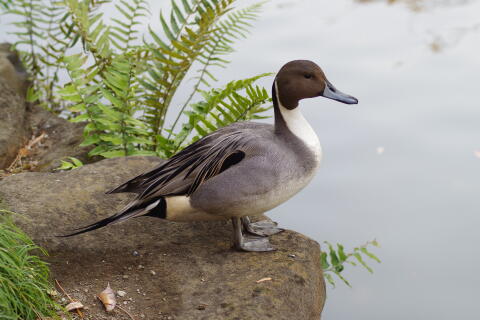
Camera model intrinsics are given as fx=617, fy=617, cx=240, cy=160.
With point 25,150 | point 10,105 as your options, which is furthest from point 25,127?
point 25,150

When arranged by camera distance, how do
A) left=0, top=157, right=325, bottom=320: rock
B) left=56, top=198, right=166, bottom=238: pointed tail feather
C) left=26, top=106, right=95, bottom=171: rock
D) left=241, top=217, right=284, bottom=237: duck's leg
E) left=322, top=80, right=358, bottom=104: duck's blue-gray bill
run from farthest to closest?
left=26, top=106, right=95, bottom=171: rock
left=241, top=217, right=284, bottom=237: duck's leg
left=322, top=80, right=358, bottom=104: duck's blue-gray bill
left=56, top=198, right=166, bottom=238: pointed tail feather
left=0, top=157, right=325, bottom=320: rock

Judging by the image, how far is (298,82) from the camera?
3.60 metres

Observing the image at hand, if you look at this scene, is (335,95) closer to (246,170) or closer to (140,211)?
(246,170)

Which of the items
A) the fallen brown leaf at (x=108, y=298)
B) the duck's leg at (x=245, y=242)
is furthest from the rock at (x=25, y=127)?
the duck's leg at (x=245, y=242)

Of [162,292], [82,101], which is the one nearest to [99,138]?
[82,101]

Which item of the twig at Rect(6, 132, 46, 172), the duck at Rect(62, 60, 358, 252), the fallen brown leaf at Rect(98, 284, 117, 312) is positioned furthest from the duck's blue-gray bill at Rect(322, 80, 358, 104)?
the twig at Rect(6, 132, 46, 172)

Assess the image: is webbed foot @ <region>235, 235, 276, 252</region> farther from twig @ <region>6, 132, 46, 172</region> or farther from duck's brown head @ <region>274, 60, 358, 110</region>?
twig @ <region>6, 132, 46, 172</region>

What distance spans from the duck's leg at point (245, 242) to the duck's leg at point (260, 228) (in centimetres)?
11

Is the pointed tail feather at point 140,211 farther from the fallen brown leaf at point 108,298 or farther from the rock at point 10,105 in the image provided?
the rock at point 10,105

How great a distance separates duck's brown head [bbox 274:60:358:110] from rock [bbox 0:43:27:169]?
3.00m

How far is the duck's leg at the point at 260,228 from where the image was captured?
3949mm

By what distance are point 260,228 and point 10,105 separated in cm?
316

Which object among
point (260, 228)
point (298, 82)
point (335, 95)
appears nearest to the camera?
point (298, 82)

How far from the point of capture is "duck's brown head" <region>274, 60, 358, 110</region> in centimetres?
360
